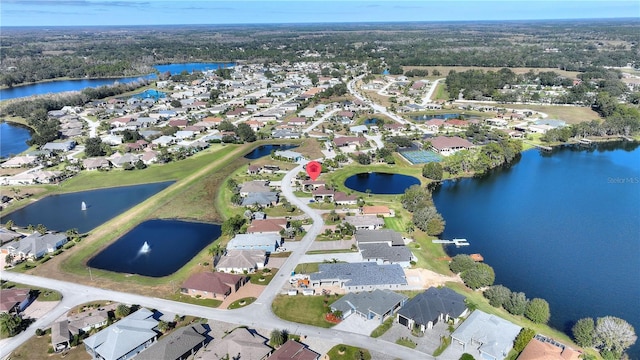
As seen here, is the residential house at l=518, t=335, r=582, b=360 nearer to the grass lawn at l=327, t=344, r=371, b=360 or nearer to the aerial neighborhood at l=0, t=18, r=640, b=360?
the aerial neighborhood at l=0, t=18, r=640, b=360

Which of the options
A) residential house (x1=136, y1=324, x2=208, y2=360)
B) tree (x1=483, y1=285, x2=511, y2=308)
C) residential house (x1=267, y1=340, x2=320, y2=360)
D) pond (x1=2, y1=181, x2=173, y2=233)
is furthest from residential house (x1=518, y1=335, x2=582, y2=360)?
pond (x1=2, y1=181, x2=173, y2=233)

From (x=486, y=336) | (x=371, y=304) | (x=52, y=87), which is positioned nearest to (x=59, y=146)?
(x=371, y=304)

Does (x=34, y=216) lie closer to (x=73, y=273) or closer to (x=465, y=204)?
(x=73, y=273)

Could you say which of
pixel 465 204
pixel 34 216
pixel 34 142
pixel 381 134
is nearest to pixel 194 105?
pixel 34 142

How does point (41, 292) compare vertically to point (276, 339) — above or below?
below

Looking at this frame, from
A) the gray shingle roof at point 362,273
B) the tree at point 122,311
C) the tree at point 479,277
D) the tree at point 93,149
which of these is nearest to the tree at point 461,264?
the tree at point 479,277

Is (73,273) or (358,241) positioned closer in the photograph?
(73,273)

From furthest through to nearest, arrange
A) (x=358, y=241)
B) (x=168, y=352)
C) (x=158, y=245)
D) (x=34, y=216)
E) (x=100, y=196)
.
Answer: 1. (x=100, y=196)
2. (x=34, y=216)
3. (x=158, y=245)
4. (x=358, y=241)
5. (x=168, y=352)

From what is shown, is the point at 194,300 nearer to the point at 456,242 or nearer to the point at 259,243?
the point at 259,243
